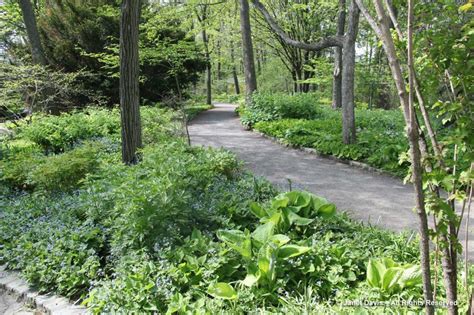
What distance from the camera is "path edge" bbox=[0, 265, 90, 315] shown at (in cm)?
306

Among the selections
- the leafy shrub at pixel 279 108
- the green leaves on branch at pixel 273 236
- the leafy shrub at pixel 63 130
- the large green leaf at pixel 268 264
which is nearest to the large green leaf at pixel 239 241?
the green leaves on branch at pixel 273 236

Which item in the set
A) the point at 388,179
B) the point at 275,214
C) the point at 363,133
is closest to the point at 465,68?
the point at 275,214

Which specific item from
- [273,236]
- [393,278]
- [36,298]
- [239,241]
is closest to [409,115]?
[393,278]

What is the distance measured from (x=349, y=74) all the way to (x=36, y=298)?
22.6 ft

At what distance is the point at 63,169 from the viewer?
5547mm

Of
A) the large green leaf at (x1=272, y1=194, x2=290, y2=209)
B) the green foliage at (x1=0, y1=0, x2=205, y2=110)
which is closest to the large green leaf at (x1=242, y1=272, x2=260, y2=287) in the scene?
the large green leaf at (x1=272, y1=194, x2=290, y2=209)

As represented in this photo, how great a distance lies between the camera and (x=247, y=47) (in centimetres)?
1340

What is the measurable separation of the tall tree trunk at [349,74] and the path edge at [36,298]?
6.50m

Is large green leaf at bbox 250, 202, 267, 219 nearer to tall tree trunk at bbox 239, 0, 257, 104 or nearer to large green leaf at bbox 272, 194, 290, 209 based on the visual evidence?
large green leaf at bbox 272, 194, 290, 209

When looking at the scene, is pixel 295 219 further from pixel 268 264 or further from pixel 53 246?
pixel 53 246

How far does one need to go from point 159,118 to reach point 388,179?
555 cm

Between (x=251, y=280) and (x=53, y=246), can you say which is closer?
(x=251, y=280)

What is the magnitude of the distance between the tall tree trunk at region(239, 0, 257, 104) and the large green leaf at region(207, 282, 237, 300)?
10994 millimetres

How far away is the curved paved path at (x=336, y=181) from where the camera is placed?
4923mm
